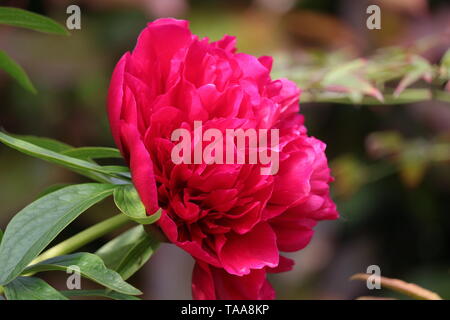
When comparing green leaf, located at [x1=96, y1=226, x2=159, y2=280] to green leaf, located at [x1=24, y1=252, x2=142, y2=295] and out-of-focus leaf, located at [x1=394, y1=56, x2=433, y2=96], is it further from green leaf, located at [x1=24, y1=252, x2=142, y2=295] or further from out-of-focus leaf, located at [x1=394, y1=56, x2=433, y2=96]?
out-of-focus leaf, located at [x1=394, y1=56, x2=433, y2=96]

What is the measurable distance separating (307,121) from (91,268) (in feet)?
2.45

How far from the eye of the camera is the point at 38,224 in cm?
34

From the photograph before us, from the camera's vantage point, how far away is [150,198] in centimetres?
36

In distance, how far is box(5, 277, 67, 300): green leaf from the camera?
13.5 inches

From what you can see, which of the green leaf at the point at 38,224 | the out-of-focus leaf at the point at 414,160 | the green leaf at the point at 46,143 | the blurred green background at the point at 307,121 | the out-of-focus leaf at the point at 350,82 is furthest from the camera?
the blurred green background at the point at 307,121

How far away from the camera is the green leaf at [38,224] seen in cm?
32

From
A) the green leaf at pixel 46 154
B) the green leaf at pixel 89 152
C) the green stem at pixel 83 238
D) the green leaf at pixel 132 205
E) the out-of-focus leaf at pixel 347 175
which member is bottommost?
the green stem at pixel 83 238

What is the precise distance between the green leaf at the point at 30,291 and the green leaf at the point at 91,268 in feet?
0.03

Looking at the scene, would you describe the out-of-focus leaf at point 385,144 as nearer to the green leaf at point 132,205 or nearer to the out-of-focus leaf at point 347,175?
the out-of-focus leaf at point 347,175

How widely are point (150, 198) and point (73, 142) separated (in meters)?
0.73

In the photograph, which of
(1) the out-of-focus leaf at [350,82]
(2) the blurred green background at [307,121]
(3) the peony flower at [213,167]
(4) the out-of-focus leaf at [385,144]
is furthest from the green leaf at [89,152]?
(2) the blurred green background at [307,121]

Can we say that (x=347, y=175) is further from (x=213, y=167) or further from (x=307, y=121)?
(x=213, y=167)
